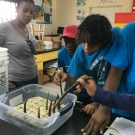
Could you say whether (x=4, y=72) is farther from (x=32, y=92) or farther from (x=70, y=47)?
(x=70, y=47)

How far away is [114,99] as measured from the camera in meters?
0.65

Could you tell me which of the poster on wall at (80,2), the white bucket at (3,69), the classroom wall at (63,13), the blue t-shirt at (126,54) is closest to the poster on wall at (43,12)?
the classroom wall at (63,13)

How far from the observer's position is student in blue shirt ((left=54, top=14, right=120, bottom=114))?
2.39ft

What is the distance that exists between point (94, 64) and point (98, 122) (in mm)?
329

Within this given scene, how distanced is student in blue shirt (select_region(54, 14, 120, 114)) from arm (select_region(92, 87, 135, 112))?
187 mm

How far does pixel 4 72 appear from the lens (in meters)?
0.94

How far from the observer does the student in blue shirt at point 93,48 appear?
2.39ft

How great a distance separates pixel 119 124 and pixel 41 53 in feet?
7.76

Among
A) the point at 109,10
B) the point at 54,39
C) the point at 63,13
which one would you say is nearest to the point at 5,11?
the point at 54,39

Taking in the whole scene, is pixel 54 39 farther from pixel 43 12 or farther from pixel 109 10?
pixel 109 10

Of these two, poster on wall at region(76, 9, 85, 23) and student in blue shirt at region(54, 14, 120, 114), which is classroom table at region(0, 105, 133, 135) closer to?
student in blue shirt at region(54, 14, 120, 114)

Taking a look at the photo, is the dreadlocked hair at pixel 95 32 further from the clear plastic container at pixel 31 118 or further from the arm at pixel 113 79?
the clear plastic container at pixel 31 118

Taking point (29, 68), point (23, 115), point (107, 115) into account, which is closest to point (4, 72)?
point (23, 115)

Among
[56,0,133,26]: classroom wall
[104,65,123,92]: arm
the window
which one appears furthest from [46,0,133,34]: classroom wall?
[104,65,123,92]: arm
